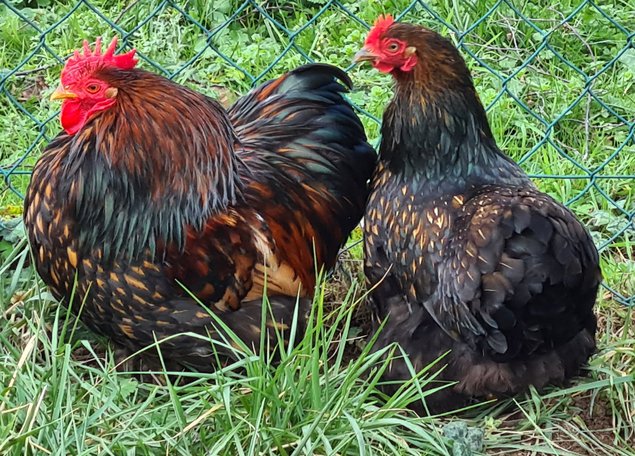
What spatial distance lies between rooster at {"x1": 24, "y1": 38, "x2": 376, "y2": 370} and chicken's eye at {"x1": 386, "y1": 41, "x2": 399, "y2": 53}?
52cm

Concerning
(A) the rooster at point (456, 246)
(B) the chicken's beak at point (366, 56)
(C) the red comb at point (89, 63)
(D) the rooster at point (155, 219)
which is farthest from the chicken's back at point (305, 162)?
(C) the red comb at point (89, 63)

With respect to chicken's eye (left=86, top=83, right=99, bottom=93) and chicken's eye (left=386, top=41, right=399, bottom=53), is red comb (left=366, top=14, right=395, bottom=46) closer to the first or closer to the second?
chicken's eye (left=386, top=41, right=399, bottom=53)

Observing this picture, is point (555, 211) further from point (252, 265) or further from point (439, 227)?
point (252, 265)

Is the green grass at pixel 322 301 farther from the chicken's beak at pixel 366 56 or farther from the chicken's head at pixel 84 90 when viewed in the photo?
the chicken's beak at pixel 366 56

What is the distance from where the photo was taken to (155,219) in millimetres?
2838

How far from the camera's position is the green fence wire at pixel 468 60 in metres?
3.94

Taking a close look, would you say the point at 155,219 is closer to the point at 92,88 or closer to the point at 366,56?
the point at 92,88

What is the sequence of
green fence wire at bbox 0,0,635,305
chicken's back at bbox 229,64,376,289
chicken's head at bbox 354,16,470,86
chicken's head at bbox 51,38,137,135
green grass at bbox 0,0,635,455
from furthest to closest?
green fence wire at bbox 0,0,635,305 < chicken's back at bbox 229,64,376,289 < chicken's head at bbox 354,16,470,86 < chicken's head at bbox 51,38,137,135 < green grass at bbox 0,0,635,455

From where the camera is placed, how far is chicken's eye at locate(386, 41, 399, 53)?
2924mm

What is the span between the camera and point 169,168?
2.86 m

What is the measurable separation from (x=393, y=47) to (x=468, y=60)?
1525mm

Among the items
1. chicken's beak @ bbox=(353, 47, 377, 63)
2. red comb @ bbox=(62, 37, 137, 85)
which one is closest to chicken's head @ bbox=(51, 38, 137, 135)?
red comb @ bbox=(62, 37, 137, 85)

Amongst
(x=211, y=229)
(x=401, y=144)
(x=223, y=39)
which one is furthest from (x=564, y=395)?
(x=223, y=39)

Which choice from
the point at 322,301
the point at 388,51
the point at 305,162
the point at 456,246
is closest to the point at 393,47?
the point at 388,51
